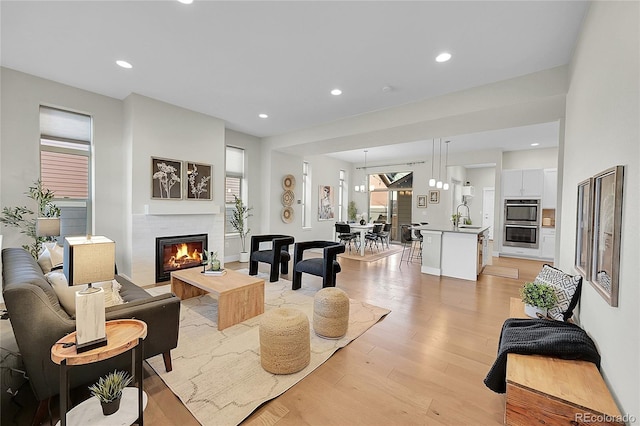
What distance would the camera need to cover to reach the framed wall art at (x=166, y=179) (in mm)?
4609

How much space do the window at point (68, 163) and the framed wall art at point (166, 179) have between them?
98 cm

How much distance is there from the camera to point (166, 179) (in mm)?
4746

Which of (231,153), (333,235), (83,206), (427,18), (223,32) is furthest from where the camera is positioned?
(333,235)

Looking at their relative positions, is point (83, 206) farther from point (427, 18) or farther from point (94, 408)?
point (427, 18)

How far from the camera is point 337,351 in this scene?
260cm

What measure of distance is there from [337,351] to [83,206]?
15.3 ft

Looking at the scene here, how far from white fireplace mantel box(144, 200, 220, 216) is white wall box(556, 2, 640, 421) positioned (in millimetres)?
5415

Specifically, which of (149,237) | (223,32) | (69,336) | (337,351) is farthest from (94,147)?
(337,351)

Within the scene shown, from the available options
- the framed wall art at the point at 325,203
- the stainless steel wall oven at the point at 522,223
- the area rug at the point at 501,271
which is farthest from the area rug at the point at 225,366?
the stainless steel wall oven at the point at 522,223

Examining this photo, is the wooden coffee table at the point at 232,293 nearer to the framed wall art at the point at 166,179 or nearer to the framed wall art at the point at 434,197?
the framed wall art at the point at 166,179

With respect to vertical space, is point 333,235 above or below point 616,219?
below

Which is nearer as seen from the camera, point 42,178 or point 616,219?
point 616,219

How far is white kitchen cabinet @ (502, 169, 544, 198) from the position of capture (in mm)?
7203

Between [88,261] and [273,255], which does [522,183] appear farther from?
[88,261]
